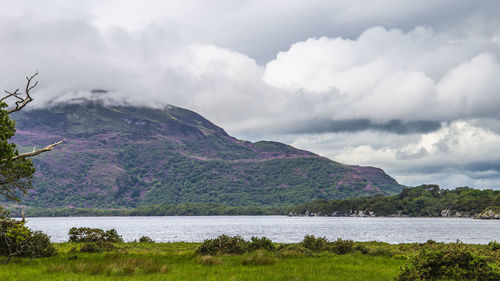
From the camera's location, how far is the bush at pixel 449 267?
21.4m

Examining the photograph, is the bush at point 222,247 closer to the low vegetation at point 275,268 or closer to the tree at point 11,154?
the low vegetation at point 275,268

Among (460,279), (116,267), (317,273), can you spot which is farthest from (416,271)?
(116,267)

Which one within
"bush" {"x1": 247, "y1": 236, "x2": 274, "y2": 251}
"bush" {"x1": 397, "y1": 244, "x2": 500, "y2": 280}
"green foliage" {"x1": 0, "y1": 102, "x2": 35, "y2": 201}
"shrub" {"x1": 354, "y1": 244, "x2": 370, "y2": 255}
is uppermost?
"green foliage" {"x1": 0, "y1": 102, "x2": 35, "y2": 201}

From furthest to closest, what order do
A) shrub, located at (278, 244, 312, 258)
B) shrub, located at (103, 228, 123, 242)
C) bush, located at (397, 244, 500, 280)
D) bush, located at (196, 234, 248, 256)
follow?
shrub, located at (103, 228, 123, 242)
bush, located at (196, 234, 248, 256)
shrub, located at (278, 244, 312, 258)
bush, located at (397, 244, 500, 280)

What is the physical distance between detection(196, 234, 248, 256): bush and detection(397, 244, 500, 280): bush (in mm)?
17304

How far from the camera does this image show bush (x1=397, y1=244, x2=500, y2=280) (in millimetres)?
21359

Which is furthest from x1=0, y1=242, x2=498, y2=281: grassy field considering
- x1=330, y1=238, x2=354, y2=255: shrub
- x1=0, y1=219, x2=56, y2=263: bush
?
x1=330, y1=238, x2=354, y2=255: shrub

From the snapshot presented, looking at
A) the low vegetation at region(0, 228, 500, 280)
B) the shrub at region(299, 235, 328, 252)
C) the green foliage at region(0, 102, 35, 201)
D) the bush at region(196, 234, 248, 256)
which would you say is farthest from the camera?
the shrub at region(299, 235, 328, 252)

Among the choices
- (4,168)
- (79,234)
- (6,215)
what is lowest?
(79,234)

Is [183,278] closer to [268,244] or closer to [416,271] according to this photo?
[416,271]

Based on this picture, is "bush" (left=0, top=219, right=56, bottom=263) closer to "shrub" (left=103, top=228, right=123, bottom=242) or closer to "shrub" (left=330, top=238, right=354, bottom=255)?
"shrub" (left=103, top=228, right=123, bottom=242)

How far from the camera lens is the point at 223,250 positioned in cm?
3628

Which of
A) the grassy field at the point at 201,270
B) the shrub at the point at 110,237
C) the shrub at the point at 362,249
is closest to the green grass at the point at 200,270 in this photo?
the grassy field at the point at 201,270

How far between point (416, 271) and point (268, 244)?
1852cm
